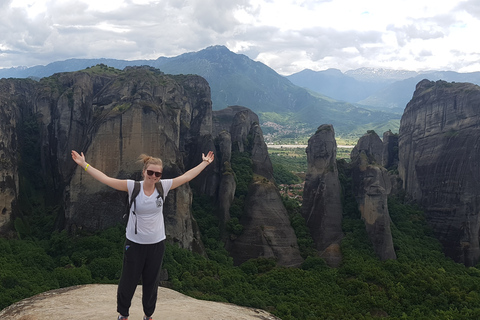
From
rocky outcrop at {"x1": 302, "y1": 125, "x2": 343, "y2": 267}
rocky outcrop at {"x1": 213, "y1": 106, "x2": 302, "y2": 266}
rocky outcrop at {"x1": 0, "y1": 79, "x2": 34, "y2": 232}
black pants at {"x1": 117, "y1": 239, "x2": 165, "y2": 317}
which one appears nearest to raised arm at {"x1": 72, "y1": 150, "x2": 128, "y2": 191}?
black pants at {"x1": 117, "y1": 239, "x2": 165, "y2": 317}

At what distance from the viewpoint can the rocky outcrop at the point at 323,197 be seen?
34922 mm

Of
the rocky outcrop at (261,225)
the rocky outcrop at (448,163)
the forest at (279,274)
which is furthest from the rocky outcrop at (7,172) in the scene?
the rocky outcrop at (448,163)

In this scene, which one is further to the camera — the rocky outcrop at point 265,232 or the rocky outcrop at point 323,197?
the rocky outcrop at point 323,197

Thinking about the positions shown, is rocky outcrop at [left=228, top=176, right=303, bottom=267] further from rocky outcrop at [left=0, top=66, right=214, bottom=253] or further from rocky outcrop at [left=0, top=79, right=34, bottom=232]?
rocky outcrop at [left=0, top=79, right=34, bottom=232]

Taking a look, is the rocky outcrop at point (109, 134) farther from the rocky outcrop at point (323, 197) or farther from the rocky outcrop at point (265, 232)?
the rocky outcrop at point (323, 197)

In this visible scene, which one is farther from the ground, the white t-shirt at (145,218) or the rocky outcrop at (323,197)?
the white t-shirt at (145,218)

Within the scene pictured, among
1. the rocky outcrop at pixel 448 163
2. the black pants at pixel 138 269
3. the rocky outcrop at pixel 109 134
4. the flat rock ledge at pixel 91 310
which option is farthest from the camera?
the rocky outcrop at pixel 448 163

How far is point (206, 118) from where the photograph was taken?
53.6m

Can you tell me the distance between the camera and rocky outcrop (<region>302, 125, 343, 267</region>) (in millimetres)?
34922

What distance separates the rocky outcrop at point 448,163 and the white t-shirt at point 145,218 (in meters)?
36.8

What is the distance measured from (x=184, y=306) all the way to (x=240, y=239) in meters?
24.2

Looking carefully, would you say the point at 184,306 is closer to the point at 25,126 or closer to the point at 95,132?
the point at 95,132

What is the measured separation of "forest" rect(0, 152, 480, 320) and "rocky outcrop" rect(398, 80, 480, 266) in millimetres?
3013

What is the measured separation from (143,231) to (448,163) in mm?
39366
